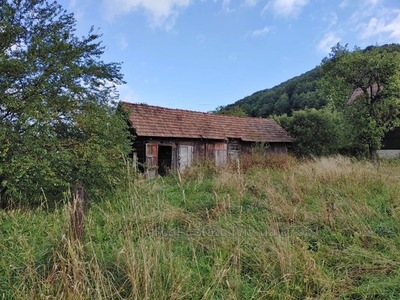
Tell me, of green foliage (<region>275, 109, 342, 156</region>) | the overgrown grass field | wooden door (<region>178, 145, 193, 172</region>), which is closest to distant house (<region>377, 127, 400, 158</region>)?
green foliage (<region>275, 109, 342, 156</region>)

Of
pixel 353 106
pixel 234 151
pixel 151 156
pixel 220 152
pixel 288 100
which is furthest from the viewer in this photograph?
pixel 288 100

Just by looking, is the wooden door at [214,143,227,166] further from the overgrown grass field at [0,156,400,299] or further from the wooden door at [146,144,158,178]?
the overgrown grass field at [0,156,400,299]

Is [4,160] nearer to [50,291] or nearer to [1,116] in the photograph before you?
[1,116]

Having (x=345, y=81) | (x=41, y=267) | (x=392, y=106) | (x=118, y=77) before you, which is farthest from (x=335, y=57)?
(x=41, y=267)

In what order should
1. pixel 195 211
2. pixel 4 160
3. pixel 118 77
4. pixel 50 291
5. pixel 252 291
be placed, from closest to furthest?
pixel 50 291 < pixel 252 291 < pixel 4 160 < pixel 195 211 < pixel 118 77

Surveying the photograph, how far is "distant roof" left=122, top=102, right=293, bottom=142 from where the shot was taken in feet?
46.9

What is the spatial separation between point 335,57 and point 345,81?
140 cm

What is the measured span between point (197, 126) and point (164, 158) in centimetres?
281

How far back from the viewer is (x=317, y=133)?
1828cm

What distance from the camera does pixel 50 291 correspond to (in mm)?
2418

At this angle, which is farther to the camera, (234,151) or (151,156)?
(234,151)

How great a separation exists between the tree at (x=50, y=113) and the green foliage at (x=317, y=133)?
46.8 ft

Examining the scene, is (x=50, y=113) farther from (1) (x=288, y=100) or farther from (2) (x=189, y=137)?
(1) (x=288, y=100)

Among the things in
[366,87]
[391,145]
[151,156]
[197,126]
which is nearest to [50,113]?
[151,156]
